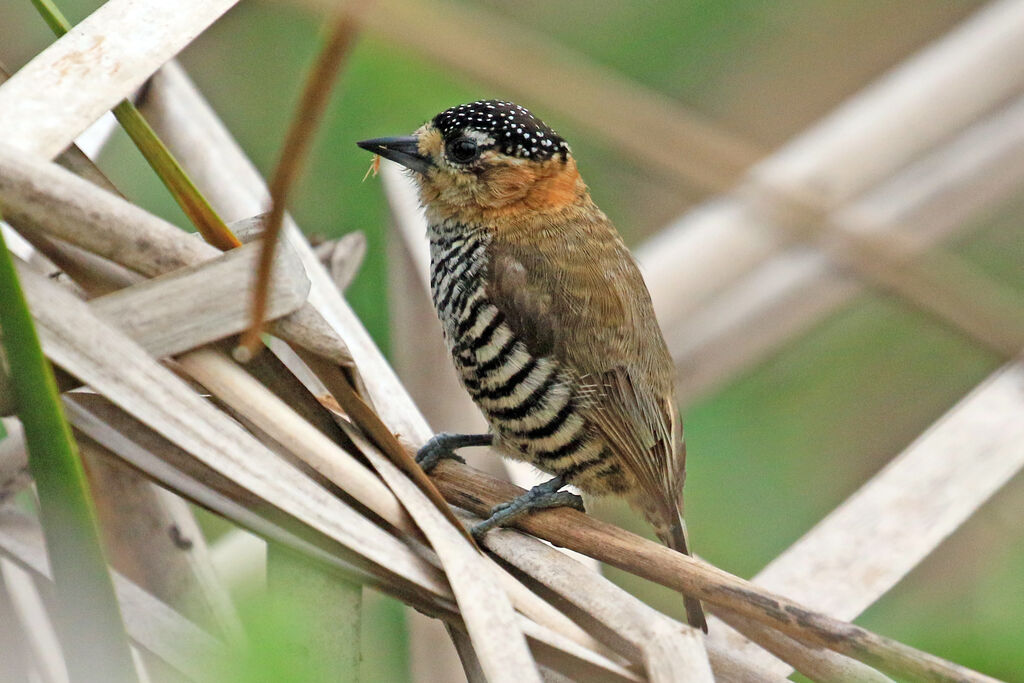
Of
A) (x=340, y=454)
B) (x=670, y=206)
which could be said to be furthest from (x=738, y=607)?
(x=670, y=206)

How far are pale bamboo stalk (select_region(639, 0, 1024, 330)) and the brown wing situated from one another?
53 centimetres

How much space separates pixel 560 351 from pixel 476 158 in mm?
534

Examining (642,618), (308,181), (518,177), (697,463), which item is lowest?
(642,618)

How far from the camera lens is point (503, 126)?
8.05 feet

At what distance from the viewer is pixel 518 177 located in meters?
2.48

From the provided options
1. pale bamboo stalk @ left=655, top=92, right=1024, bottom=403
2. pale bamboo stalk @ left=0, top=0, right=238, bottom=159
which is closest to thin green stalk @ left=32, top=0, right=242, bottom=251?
pale bamboo stalk @ left=0, top=0, right=238, bottom=159

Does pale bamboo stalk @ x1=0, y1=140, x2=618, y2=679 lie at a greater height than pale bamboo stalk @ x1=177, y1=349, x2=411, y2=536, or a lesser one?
greater

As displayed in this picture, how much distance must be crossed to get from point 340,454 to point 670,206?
→ 9.66ft

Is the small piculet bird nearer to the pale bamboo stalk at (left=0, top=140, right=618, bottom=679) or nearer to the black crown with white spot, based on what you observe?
the black crown with white spot

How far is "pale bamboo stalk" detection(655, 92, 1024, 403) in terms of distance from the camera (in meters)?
3.00

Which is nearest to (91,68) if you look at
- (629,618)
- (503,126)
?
(629,618)

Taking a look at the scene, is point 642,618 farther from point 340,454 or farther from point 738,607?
point 340,454

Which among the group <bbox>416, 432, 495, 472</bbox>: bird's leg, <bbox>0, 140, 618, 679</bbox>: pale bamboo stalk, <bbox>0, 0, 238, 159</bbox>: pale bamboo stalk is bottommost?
<bbox>416, 432, 495, 472</bbox>: bird's leg

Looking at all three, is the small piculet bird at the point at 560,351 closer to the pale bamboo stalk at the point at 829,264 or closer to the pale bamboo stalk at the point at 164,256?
the pale bamboo stalk at the point at 829,264
